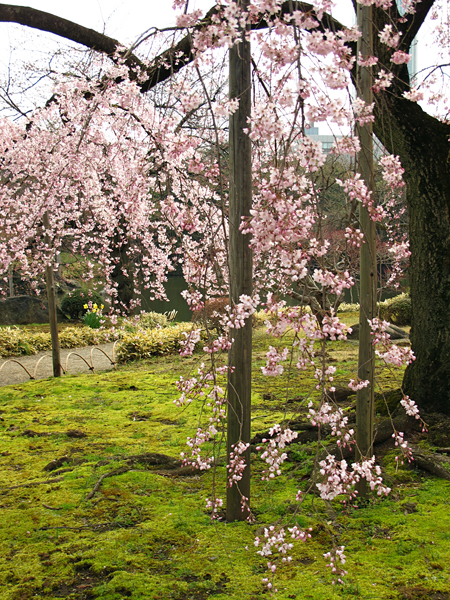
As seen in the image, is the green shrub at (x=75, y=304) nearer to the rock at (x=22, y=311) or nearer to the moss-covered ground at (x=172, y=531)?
the rock at (x=22, y=311)

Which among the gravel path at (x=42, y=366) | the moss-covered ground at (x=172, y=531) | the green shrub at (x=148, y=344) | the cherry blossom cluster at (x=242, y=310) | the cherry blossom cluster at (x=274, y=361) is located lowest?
the moss-covered ground at (x=172, y=531)

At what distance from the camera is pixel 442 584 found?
232 cm

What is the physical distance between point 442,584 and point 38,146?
278 inches

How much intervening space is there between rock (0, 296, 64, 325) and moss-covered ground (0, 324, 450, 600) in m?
11.6

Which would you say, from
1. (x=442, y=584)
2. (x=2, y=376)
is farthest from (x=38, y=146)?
(x=442, y=584)

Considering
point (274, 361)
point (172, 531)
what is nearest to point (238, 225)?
point (274, 361)

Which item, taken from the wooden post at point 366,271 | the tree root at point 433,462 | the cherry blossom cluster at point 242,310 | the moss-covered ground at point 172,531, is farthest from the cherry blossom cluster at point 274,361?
the tree root at point 433,462

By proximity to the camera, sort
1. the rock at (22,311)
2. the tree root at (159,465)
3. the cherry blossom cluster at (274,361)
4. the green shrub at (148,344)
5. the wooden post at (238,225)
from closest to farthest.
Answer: the cherry blossom cluster at (274,361) → the wooden post at (238,225) → the tree root at (159,465) → the green shrub at (148,344) → the rock at (22,311)

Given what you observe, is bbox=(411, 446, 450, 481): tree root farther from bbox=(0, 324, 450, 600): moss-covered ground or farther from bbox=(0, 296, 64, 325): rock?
bbox=(0, 296, 64, 325): rock

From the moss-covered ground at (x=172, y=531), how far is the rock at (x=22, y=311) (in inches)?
458

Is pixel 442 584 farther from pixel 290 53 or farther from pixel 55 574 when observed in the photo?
pixel 290 53

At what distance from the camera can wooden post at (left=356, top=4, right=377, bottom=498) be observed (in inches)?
111

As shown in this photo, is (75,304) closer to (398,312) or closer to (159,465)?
(398,312)

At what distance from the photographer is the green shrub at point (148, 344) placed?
9.48m
